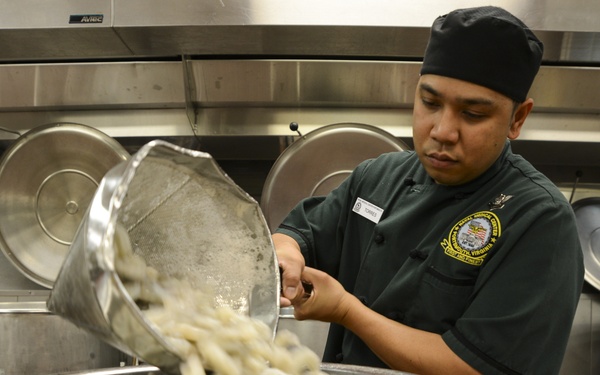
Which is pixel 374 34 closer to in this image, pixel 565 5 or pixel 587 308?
pixel 565 5

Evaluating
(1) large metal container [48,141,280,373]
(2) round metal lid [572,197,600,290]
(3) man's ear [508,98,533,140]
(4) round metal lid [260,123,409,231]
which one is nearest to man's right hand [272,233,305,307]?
(1) large metal container [48,141,280,373]

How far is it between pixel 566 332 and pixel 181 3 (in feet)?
6.29

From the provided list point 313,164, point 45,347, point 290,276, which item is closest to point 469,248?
point 290,276

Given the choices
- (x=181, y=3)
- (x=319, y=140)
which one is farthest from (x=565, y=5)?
(x=181, y=3)

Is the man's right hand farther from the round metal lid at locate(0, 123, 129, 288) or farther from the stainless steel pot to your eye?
the round metal lid at locate(0, 123, 129, 288)

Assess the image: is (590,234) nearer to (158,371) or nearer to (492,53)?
(492,53)

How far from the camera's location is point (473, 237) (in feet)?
4.19

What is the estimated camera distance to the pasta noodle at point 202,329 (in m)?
0.87

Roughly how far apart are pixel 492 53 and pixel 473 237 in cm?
39

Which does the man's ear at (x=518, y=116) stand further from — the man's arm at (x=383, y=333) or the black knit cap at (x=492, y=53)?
the man's arm at (x=383, y=333)

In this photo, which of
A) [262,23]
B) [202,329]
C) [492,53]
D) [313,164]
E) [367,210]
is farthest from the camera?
[313,164]

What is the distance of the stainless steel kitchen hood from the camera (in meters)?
2.39

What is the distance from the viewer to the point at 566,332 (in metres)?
1.18

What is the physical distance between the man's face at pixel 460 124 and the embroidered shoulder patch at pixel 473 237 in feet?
0.37
